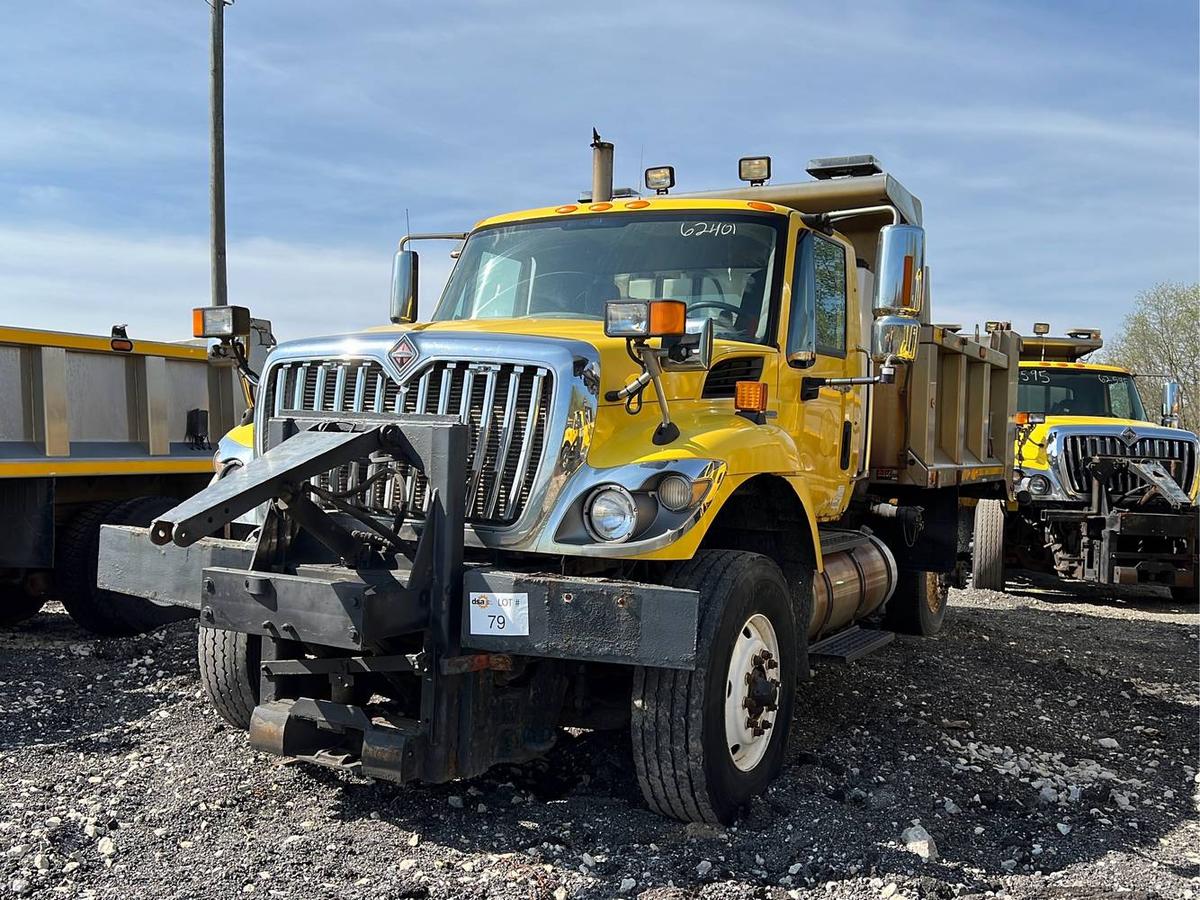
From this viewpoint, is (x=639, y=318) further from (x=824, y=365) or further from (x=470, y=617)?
(x=824, y=365)

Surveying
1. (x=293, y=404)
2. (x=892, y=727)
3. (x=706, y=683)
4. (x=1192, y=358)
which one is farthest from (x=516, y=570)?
(x=1192, y=358)

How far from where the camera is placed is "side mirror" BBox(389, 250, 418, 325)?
660 cm

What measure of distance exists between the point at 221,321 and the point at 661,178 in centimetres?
274

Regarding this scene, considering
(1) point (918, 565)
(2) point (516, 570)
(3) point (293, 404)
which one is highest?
(3) point (293, 404)

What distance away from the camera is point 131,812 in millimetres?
4270

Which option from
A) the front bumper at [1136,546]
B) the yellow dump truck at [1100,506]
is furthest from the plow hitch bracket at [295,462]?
the front bumper at [1136,546]

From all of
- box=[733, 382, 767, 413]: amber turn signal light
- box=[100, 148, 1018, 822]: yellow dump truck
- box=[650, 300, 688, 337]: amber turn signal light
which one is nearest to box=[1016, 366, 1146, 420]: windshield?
box=[100, 148, 1018, 822]: yellow dump truck

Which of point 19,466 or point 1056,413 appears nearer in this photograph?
point 19,466

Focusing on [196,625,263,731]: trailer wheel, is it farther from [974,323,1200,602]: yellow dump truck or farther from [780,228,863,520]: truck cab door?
[974,323,1200,602]: yellow dump truck

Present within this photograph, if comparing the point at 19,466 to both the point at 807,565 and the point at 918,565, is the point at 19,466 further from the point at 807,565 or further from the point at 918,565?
the point at 918,565

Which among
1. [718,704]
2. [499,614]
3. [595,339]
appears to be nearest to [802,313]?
[595,339]

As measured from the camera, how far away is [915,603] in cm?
829

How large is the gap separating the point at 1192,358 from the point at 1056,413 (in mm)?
26632

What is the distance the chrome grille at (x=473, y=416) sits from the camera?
4176 millimetres
